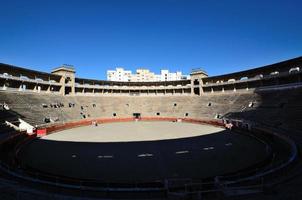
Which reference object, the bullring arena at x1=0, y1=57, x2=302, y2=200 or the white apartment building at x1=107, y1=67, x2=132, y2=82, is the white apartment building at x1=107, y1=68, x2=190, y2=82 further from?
the bullring arena at x1=0, y1=57, x2=302, y2=200

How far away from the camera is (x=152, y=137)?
28.6 metres

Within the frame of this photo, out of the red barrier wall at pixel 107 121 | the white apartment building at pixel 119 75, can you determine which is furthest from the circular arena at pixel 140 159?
the white apartment building at pixel 119 75

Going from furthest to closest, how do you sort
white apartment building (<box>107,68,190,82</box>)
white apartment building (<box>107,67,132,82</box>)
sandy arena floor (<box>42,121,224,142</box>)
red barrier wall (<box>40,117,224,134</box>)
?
white apartment building (<box>107,67,132,82</box>), white apartment building (<box>107,68,190,82</box>), red barrier wall (<box>40,117,224,134</box>), sandy arena floor (<box>42,121,224,142</box>)

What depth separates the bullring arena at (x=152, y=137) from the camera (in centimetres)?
1046

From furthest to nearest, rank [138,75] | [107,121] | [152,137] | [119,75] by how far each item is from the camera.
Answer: [119,75] < [138,75] < [107,121] < [152,137]

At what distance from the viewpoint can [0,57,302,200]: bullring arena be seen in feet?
34.3

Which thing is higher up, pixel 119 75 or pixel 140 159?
pixel 119 75

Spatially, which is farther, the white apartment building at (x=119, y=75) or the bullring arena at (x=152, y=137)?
the white apartment building at (x=119, y=75)

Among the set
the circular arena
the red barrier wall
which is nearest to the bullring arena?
the circular arena

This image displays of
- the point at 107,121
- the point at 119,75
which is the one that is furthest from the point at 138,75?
the point at 107,121

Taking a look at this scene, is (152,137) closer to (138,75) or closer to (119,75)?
(138,75)

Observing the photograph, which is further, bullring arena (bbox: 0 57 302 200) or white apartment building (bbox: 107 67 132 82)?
white apartment building (bbox: 107 67 132 82)

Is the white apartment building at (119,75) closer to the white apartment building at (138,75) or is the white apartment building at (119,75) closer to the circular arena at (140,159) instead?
the white apartment building at (138,75)

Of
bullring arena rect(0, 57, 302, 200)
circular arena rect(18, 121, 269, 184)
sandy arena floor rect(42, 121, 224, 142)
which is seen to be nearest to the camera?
bullring arena rect(0, 57, 302, 200)
